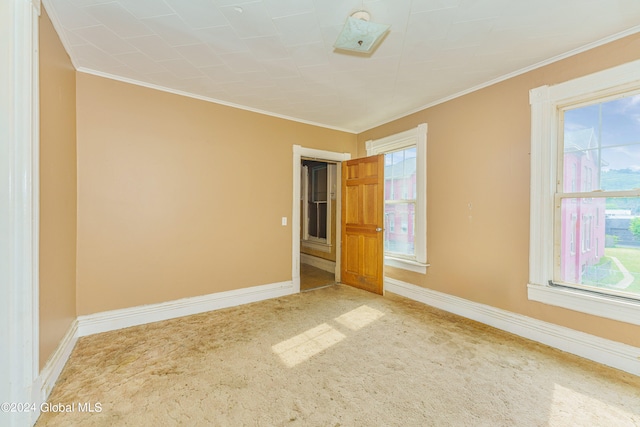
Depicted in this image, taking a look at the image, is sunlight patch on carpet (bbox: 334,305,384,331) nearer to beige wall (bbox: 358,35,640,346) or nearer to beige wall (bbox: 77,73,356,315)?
beige wall (bbox: 358,35,640,346)

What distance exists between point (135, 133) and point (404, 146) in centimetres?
335

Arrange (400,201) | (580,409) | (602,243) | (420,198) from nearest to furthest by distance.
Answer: (580,409) → (602,243) → (420,198) → (400,201)

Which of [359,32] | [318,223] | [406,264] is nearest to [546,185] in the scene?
[406,264]

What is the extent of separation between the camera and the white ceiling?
1756 mm

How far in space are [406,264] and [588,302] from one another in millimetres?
1831

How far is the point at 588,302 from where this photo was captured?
2164mm

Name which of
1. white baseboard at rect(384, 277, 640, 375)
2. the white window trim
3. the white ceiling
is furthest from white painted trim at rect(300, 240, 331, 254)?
the white window trim

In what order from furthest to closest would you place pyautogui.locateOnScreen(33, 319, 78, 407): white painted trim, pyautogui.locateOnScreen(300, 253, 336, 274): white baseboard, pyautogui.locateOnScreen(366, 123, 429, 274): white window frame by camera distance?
1. pyautogui.locateOnScreen(300, 253, 336, 274): white baseboard
2. pyautogui.locateOnScreen(366, 123, 429, 274): white window frame
3. pyautogui.locateOnScreen(33, 319, 78, 407): white painted trim

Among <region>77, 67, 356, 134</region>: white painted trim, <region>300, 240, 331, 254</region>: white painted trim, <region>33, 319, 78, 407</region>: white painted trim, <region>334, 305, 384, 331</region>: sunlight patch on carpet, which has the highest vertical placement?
<region>77, 67, 356, 134</region>: white painted trim

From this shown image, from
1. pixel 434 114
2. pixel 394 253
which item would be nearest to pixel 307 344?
pixel 394 253

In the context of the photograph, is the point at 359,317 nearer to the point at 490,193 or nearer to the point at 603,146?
the point at 490,193

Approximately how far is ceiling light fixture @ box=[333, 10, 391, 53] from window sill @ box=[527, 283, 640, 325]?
2.59 meters

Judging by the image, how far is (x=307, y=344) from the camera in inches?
95.1

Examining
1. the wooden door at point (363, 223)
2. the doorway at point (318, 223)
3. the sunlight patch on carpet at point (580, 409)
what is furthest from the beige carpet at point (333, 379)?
the doorway at point (318, 223)
